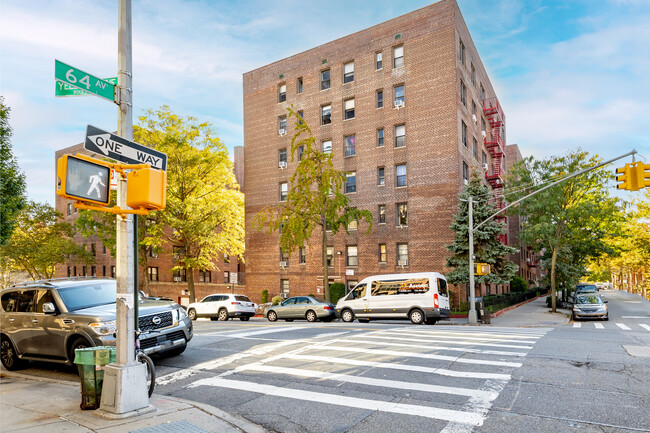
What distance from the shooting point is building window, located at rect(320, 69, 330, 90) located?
39.5 metres

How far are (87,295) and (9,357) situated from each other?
2.31 meters

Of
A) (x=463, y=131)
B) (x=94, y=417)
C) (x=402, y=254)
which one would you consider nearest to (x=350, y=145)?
(x=463, y=131)

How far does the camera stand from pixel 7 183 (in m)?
20.4

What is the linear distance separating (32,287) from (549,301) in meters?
38.4

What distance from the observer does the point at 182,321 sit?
10688mm

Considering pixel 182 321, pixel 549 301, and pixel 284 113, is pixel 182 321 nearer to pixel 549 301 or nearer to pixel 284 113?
pixel 284 113

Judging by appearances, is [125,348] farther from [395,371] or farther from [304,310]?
[304,310]

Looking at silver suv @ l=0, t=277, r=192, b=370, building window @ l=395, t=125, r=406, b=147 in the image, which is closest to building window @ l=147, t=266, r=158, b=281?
building window @ l=395, t=125, r=406, b=147

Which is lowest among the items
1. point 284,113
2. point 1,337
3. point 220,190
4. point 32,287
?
point 1,337

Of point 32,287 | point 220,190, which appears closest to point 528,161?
point 220,190

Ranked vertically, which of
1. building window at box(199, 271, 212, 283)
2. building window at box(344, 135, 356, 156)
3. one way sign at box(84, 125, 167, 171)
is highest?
building window at box(344, 135, 356, 156)

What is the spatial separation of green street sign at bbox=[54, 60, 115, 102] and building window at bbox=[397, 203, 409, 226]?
96.3ft

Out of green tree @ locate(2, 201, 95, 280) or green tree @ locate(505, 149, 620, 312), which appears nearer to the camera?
green tree @ locate(505, 149, 620, 312)

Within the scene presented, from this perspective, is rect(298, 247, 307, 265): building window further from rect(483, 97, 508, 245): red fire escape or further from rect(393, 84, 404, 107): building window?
rect(483, 97, 508, 245): red fire escape
